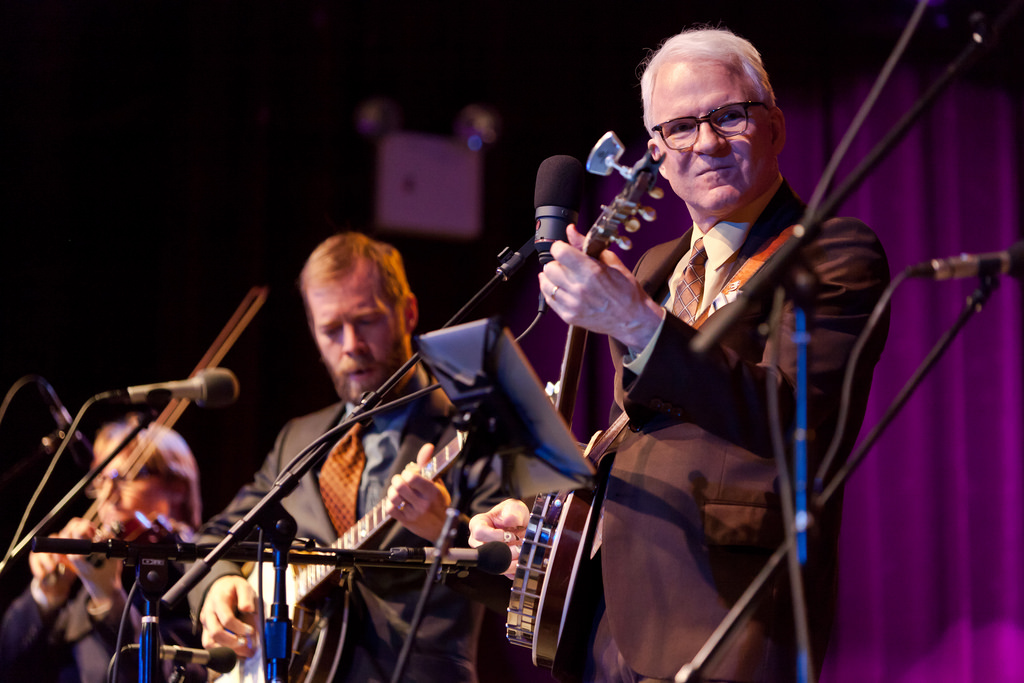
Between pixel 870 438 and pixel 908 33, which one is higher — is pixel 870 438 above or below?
below

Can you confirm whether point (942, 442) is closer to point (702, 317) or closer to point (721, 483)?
point (702, 317)

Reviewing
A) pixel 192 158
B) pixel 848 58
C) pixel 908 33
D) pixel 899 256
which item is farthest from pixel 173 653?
pixel 848 58

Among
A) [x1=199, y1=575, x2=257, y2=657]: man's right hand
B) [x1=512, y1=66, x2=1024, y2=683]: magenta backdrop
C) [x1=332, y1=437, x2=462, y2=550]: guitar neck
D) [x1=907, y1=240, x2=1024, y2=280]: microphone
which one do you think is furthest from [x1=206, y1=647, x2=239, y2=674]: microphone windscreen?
[x1=512, y1=66, x2=1024, y2=683]: magenta backdrop

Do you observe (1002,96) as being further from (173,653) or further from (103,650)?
(103,650)

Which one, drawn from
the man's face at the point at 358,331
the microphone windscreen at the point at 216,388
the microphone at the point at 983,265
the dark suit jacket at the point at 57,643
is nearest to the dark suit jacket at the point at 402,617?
the man's face at the point at 358,331

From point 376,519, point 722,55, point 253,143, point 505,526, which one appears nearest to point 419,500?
point 376,519

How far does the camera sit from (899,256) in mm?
4438

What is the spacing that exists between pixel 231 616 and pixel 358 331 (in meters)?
1.02

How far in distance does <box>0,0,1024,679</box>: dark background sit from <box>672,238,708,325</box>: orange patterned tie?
275 cm

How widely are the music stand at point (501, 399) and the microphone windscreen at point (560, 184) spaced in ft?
1.57

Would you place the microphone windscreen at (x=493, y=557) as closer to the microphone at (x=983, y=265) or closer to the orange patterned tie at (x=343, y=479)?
the microphone at (x=983, y=265)

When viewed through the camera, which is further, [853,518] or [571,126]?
[571,126]

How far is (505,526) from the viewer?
2.15m

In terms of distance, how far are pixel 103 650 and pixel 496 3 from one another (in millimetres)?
3529
